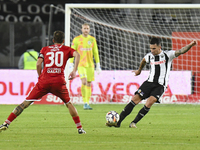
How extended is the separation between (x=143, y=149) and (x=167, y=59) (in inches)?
99.8

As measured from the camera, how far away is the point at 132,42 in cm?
1516

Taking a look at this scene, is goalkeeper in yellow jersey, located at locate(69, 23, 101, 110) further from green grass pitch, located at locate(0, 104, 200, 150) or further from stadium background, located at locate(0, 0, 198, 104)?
stadium background, located at locate(0, 0, 198, 104)

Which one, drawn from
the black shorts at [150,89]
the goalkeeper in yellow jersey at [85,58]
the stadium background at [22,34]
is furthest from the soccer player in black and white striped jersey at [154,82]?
the stadium background at [22,34]

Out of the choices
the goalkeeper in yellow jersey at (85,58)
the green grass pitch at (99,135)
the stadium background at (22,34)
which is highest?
the stadium background at (22,34)

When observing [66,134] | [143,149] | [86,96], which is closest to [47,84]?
[66,134]

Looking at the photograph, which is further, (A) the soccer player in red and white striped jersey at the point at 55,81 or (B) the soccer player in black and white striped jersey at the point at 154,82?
(B) the soccer player in black and white striped jersey at the point at 154,82

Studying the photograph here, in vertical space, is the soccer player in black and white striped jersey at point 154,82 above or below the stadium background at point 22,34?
below

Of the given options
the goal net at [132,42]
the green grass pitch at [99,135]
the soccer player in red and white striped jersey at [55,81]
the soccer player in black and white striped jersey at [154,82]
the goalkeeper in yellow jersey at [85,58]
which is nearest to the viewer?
the green grass pitch at [99,135]

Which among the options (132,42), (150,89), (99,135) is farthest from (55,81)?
(132,42)

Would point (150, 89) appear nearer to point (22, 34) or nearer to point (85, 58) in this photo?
point (85, 58)

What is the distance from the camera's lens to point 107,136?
233 inches

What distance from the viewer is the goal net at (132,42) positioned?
12.7m

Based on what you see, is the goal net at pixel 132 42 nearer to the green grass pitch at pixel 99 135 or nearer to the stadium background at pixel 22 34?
the stadium background at pixel 22 34

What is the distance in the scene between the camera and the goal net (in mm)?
12711
